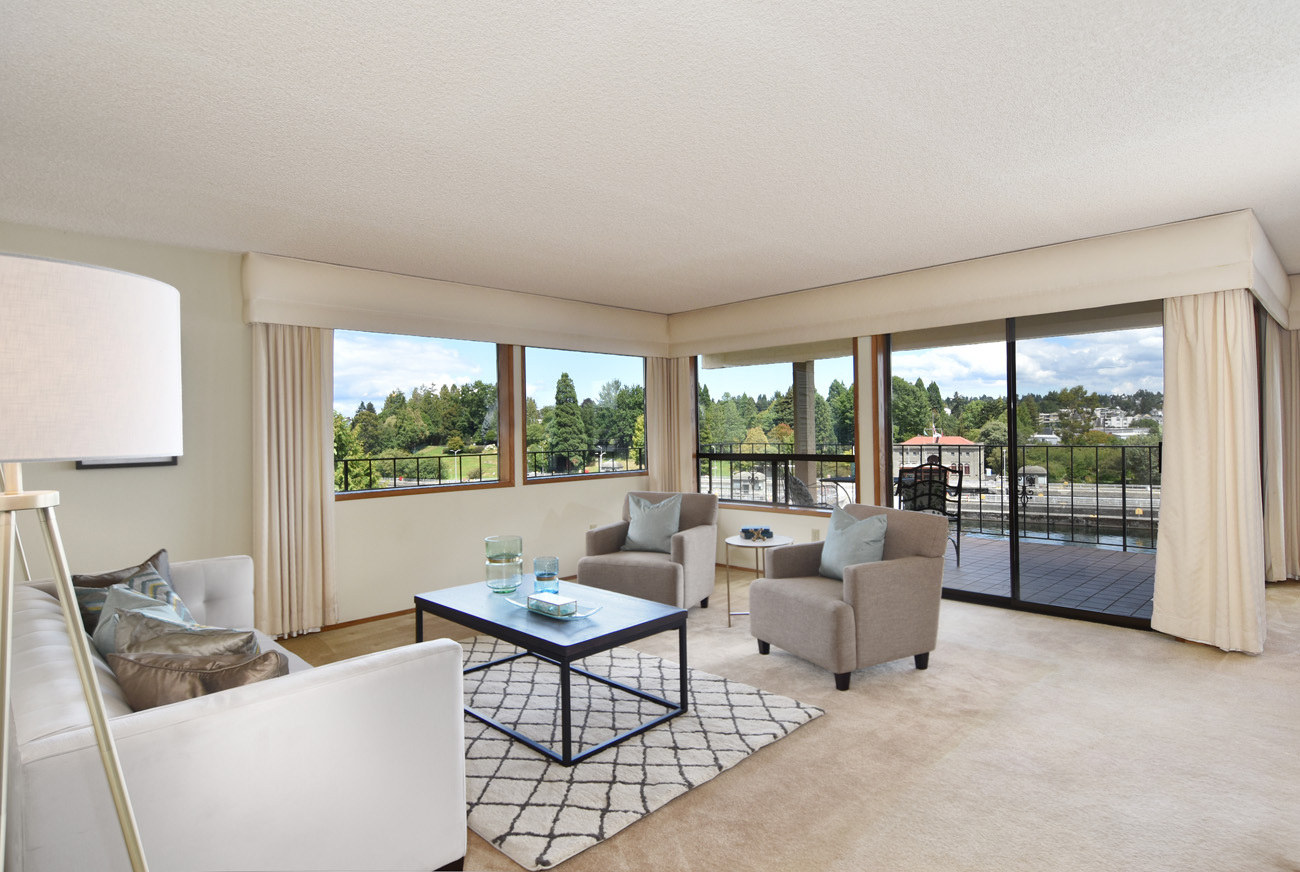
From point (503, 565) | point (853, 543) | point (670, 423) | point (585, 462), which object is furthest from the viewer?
point (670, 423)

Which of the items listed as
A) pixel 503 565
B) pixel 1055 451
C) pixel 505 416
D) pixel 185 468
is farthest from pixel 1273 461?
pixel 185 468

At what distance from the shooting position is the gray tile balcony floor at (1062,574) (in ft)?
15.6

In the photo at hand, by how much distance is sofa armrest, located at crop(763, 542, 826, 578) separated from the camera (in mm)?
4074

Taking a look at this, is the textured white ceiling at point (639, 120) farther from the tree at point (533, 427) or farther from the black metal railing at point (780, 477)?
the black metal railing at point (780, 477)

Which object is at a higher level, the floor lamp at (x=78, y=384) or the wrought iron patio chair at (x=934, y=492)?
the floor lamp at (x=78, y=384)

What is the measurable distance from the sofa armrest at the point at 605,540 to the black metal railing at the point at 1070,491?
8.67 ft

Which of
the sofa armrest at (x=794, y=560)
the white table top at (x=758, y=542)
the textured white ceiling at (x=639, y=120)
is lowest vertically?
the sofa armrest at (x=794, y=560)

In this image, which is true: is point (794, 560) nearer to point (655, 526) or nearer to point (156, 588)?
point (655, 526)

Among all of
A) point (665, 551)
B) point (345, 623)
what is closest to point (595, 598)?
point (665, 551)

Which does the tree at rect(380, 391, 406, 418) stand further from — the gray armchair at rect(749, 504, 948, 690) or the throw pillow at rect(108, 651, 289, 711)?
the throw pillow at rect(108, 651, 289, 711)

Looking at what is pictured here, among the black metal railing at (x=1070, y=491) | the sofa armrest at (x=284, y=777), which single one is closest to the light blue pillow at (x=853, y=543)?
the black metal railing at (x=1070, y=491)

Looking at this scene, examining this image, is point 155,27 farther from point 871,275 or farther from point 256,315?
point 871,275

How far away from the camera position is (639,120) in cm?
258

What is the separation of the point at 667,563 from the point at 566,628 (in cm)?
177
